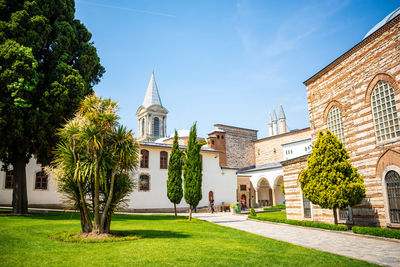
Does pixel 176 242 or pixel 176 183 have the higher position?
pixel 176 183

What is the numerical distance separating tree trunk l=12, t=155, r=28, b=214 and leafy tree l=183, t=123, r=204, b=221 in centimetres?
1007

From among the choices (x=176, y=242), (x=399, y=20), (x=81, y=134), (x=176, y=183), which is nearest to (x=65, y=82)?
(x=81, y=134)

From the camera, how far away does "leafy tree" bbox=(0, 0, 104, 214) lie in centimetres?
1379

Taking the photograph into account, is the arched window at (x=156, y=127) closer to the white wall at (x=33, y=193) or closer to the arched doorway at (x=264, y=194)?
the arched doorway at (x=264, y=194)

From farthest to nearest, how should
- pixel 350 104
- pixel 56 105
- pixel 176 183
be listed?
pixel 176 183
pixel 56 105
pixel 350 104

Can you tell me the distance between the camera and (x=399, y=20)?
34.9ft

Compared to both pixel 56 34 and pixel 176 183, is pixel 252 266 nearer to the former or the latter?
pixel 176 183

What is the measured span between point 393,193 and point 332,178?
226 cm

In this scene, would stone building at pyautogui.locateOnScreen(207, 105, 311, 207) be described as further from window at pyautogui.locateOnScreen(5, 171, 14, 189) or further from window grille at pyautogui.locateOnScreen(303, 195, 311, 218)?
window at pyautogui.locateOnScreen(5, 171, 14, 189)

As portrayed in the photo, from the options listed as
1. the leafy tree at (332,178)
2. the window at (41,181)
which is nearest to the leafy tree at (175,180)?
the leafy tree at (332,178)

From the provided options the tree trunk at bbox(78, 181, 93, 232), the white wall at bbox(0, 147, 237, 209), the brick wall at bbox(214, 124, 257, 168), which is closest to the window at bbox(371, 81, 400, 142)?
the tree trunk at bbox(78, 181, 93, 232)

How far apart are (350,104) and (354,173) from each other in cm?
366

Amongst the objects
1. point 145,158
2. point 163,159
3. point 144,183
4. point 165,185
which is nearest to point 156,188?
point 165,185

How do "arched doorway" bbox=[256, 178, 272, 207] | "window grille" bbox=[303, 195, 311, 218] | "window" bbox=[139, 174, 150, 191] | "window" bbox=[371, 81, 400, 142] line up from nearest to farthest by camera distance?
"window" bbox=[371, 81, 400, 142]
"window grille" bbox=[303, 195, 311, 218]
"window" bbox=[139, 174, 150, 191]
"arched doorway" bbox=[256, 178, 272, 207]
